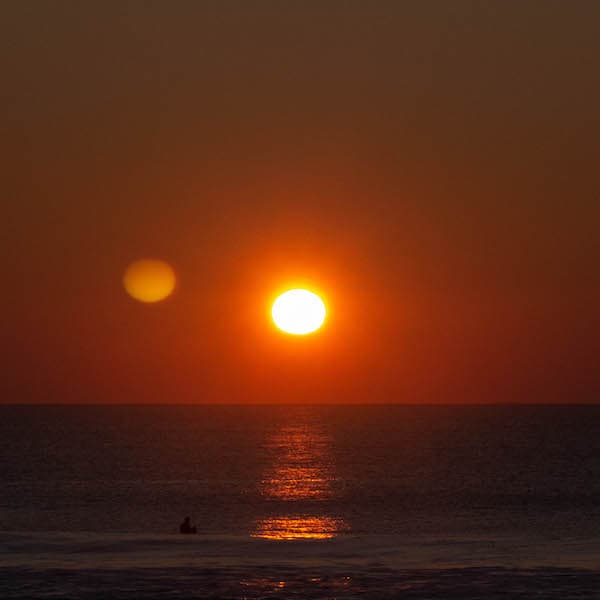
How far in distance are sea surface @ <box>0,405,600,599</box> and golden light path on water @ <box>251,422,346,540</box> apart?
8.1 inches

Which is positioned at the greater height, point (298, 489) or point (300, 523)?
point (298, 489)

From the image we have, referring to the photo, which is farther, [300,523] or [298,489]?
[298,489]

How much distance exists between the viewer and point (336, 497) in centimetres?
11462

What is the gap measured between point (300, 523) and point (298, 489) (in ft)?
104

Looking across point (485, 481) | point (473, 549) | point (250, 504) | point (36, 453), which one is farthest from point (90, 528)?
point (36, 453)

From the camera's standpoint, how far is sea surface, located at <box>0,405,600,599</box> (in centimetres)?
1560

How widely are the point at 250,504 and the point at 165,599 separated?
9341cm

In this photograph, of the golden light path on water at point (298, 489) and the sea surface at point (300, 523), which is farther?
the golden light path on water at point (298, 489)

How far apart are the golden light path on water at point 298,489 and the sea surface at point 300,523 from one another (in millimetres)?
205

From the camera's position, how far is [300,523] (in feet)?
300

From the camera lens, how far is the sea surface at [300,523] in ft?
51.2

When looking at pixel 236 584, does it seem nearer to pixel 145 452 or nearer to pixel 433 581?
pixel 433 581

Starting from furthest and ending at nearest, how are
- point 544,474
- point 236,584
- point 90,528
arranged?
1. point 544,474
2. point 90,528
3. point 236,584

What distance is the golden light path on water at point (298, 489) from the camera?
285 feet
